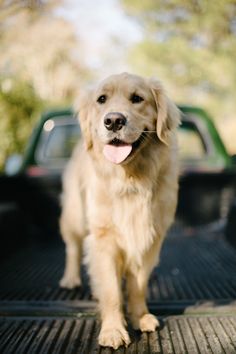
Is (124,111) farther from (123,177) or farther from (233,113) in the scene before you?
(233,113)

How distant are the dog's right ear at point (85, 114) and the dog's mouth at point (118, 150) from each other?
0.96 feet

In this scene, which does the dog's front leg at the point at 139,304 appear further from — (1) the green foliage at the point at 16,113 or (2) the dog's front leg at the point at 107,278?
(1) the green foliage at the point at 16,113

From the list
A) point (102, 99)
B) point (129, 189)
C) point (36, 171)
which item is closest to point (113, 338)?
point (129, 189)

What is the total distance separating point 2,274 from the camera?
3619 millimetres

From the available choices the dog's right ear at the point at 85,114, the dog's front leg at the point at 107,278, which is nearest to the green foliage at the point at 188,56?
the dog's right ear at the point at 85,114

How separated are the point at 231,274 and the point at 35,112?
248 inches

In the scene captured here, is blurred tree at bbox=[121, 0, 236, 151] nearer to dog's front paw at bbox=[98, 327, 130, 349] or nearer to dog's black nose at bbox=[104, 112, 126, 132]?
dog's black nose at bbox=[104, 112, 126, 132]

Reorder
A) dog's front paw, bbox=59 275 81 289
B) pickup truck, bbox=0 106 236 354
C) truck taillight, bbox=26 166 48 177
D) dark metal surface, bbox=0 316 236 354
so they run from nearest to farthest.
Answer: dark metal surface, bbox=0 316 236 354 → pickup truck, bbox=0 106 236 354 → dog's front paw, bbox=59 275 81 289 → truck taillight, bbox=26 166 48 177

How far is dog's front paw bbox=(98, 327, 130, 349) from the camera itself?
229 cm

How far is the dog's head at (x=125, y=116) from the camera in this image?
252 centimetres

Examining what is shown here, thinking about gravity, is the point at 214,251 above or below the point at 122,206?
below

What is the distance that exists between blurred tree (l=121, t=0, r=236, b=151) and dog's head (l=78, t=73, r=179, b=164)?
2.25 m

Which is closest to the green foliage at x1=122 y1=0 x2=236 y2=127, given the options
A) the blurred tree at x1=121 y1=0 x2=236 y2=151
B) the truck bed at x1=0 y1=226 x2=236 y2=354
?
the blurred tree at x1=121 y1=0 x2=236 y2=151

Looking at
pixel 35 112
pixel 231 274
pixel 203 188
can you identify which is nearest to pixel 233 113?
pixel 35 112
